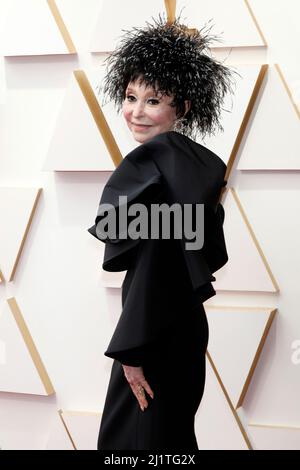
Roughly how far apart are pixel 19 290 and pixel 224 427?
760mm

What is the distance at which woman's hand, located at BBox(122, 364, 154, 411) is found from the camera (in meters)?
1.64

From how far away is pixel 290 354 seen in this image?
2.34m

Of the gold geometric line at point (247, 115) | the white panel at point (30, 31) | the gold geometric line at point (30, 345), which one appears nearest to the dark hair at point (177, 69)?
the gold geometric line at point (247, 115)

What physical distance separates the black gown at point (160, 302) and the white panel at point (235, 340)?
633 mm

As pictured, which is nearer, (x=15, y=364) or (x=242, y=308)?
(x=242, y=308)

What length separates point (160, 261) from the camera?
1630mm

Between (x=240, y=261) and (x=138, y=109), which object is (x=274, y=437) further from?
(x=138, y=109)

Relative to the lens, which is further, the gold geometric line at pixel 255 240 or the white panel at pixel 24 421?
the white panel at pixel 24 421

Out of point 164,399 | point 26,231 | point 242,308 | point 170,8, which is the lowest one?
point 164,399

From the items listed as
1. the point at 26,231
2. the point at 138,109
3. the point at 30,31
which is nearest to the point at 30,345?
the point at 26,231

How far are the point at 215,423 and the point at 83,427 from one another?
1.37ft

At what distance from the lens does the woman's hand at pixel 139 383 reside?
64.4 inches

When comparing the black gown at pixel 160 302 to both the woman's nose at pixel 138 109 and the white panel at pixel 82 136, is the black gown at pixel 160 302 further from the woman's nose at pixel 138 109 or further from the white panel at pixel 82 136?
the white panel at pixel 82 136

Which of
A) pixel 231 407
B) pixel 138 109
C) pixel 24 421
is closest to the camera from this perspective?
pixel 138 109
